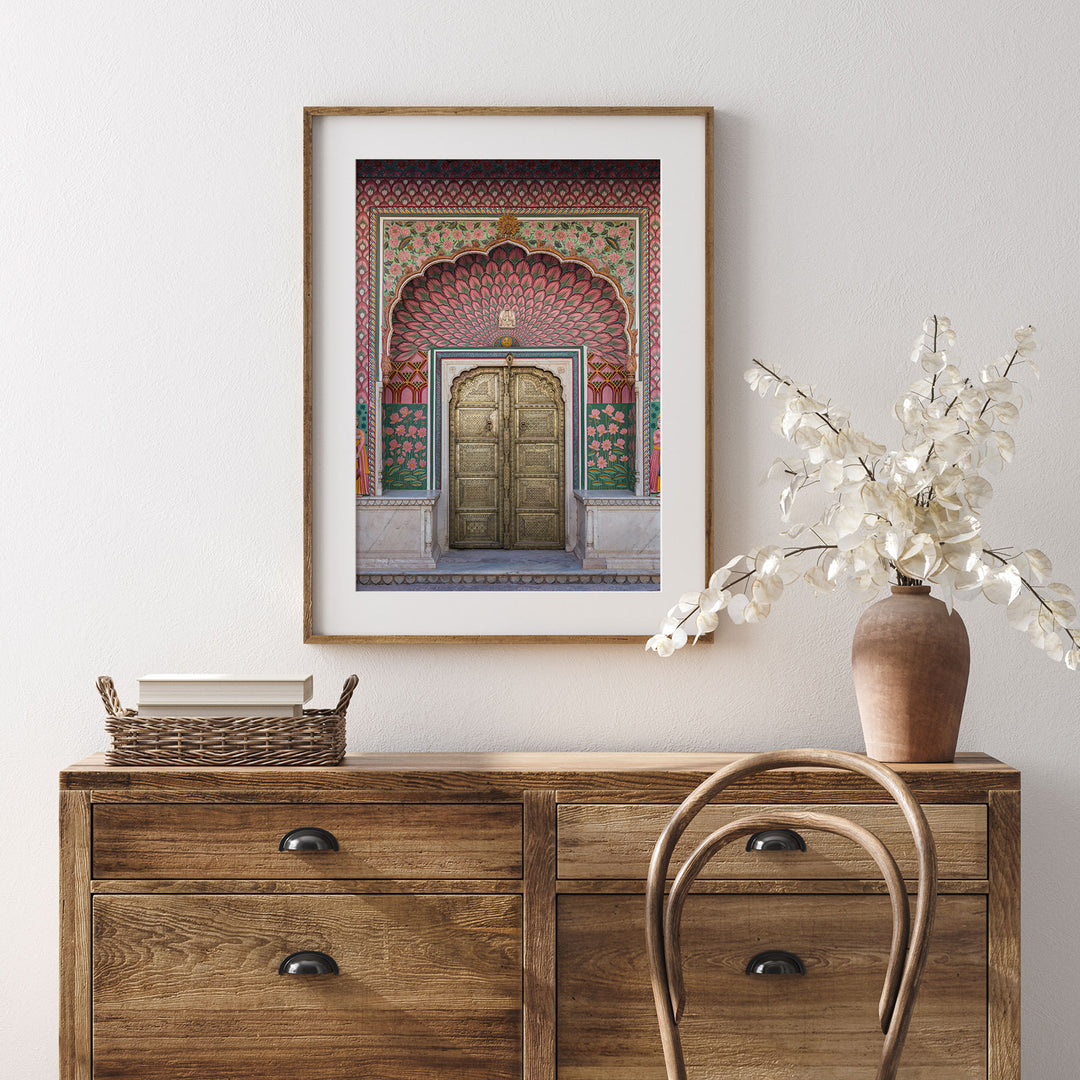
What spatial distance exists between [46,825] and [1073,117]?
226 cm

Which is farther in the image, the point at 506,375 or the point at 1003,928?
the point at 506,375

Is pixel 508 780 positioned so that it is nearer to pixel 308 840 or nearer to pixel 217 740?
pixel 308 840

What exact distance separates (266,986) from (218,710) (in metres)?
0.42

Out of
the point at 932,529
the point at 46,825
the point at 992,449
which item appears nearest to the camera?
the point at 932,529

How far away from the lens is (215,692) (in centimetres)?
158

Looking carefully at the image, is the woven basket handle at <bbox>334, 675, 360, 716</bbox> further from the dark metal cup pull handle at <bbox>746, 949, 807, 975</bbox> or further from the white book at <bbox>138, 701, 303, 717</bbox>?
the dark metal cup pull handle at <bbox>746, 949, 807, 975</bbox>

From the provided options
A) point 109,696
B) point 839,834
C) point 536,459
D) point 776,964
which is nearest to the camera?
point 839,834

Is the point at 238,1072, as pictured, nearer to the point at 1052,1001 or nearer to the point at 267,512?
the point at 267,512

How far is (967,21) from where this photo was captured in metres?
1.83

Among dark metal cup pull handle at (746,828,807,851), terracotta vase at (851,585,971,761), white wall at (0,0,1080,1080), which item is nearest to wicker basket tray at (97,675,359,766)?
white wall at (0,0,1080,1080)

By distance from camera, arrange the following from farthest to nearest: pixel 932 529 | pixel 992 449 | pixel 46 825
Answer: pixel 46 825, pixel 992 449, pixel 932 529

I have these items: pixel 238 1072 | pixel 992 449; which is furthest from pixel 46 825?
pixel 992 449

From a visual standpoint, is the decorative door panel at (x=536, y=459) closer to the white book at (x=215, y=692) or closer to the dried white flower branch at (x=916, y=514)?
the dried white flower branch at (x=916, y=514)

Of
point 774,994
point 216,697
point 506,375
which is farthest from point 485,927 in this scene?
point 506,375
